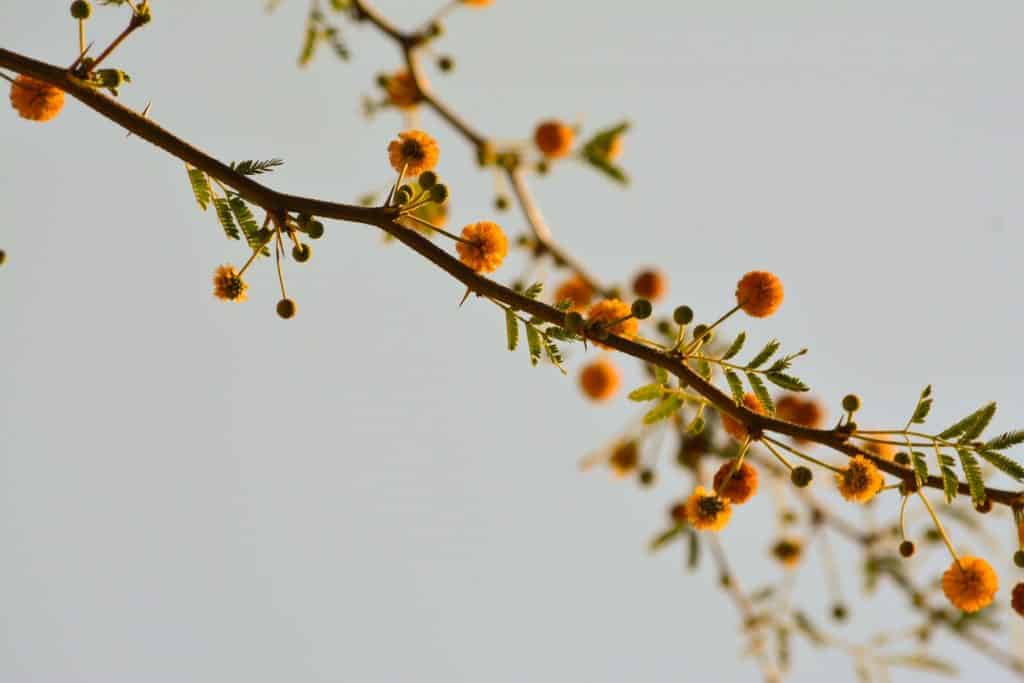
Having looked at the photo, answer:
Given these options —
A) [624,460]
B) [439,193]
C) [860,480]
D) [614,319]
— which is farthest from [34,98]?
[624,460]

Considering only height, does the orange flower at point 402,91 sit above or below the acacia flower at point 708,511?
above

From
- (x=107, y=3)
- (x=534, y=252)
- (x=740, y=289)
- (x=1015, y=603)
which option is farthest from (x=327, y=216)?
(x=534, y=252)

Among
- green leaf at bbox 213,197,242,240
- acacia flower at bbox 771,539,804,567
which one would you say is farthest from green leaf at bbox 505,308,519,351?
acacia flower at bbox 771,539,804,567

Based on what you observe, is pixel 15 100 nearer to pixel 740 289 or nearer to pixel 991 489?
pixel 740 289

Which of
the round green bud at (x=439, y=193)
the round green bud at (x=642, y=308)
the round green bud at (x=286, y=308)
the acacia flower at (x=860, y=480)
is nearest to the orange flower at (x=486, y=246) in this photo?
the round green bud at (x=439, y=193)

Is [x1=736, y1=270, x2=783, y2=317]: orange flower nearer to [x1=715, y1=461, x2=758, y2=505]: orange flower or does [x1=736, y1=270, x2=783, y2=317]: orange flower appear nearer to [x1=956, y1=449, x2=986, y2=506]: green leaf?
[x1=715, y1=461, x2=758, y2=505]: orange flower

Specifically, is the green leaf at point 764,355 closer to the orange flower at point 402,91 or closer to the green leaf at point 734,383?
the green leaf at point 734,383

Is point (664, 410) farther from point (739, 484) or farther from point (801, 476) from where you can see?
point (801, 476)
